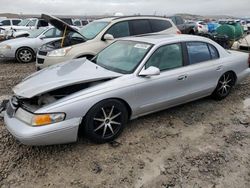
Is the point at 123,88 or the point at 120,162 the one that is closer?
the point at 120,162

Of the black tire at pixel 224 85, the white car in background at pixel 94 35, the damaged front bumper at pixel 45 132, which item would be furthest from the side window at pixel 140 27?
the damaged front bumper at pixel 45 132

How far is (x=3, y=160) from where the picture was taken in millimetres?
3350

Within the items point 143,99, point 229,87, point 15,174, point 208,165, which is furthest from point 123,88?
point 229,87

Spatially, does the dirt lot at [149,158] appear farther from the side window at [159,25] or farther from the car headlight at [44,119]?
the side window at [159,25]

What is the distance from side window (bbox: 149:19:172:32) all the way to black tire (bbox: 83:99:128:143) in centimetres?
468

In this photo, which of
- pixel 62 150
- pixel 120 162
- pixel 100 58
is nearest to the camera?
pixel 120 162

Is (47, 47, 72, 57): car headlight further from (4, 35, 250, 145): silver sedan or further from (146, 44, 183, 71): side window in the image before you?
(146, 44, 183, 71): side window

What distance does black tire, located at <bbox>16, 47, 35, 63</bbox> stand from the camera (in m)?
9.56

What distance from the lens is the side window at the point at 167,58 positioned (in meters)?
4.13

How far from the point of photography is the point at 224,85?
17.2 feet

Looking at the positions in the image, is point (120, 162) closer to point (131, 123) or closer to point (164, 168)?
point (164, 168)

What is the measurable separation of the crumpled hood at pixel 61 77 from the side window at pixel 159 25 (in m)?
3.97

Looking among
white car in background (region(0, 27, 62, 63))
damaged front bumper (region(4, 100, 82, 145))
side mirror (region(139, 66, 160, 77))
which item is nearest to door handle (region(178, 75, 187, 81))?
side mirror (region(139, 66, 160, 77))

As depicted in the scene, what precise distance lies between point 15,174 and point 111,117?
1429 millimetres
